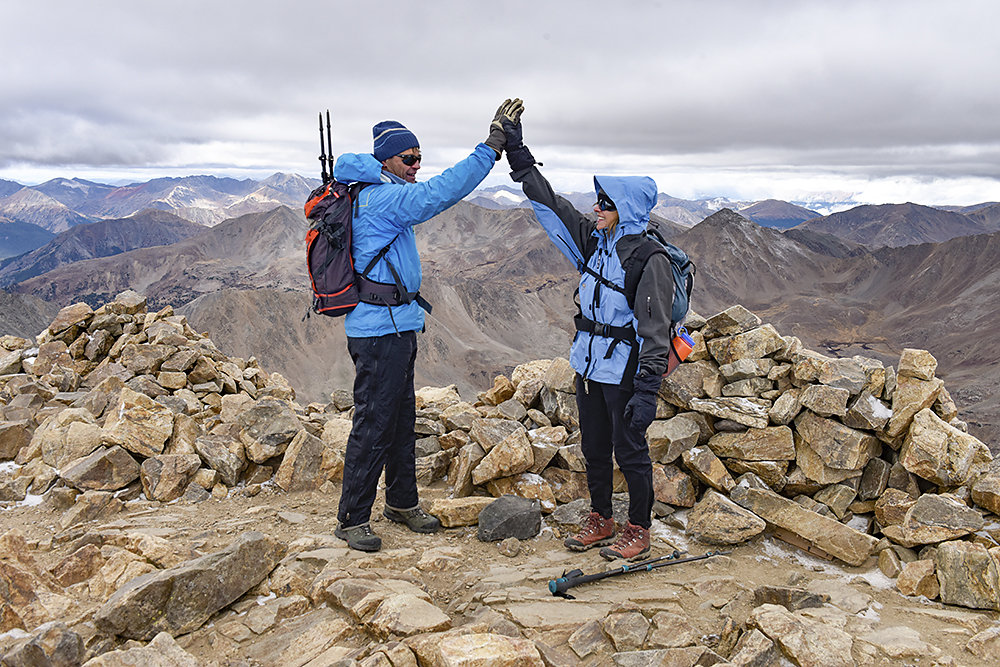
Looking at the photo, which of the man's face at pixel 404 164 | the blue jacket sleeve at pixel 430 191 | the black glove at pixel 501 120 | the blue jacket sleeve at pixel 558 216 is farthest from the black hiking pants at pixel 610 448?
the man's face at pixel 404 164

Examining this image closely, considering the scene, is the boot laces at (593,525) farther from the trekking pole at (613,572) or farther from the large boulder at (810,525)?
the large boulder at (810,525)

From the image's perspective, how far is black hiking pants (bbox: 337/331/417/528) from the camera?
428 centimetres

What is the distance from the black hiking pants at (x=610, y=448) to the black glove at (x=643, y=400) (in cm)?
16

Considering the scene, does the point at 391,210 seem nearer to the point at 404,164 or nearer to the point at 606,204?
the point at 404,164

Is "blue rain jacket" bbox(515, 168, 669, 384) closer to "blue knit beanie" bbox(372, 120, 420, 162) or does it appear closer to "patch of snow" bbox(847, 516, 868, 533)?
"blue knit beanie" bbox(372, 120, 420, 162)

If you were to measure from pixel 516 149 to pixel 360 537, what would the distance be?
10.1 ft

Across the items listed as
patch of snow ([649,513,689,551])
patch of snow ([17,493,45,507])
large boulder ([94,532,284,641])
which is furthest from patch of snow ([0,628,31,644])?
patch of snow ([649,513,689,551])

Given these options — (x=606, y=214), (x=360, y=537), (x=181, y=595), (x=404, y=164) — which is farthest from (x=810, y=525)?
(x=181, y=595)

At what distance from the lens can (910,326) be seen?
217 feet

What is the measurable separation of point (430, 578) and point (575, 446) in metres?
2.24

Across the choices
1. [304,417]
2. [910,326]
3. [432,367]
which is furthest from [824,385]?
[910,326]

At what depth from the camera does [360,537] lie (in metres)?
4.34

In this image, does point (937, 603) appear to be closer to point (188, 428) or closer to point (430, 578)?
point (430, 578)

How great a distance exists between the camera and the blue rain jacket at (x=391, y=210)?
4.04 metres
